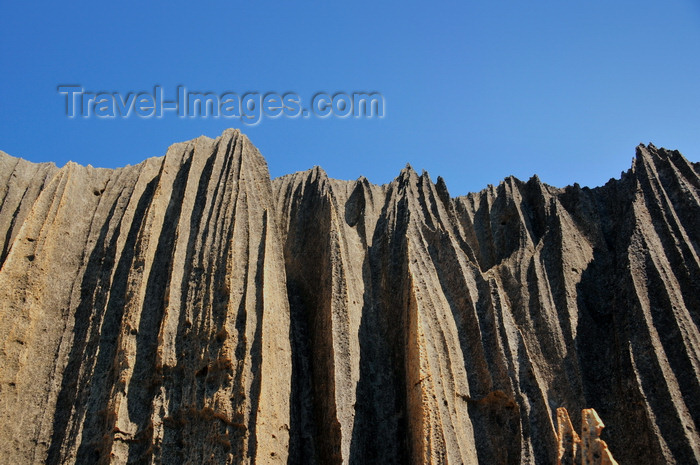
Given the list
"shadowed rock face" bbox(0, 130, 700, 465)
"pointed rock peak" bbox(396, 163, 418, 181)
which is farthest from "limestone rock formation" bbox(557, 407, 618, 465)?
"pointed rock peak" bbox(396, 163, 418, 181)

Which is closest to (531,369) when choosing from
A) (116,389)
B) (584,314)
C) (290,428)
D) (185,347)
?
(584,314)

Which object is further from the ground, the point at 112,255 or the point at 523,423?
the point at 112,255

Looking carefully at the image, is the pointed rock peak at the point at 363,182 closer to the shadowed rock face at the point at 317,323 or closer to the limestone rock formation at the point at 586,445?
the shadowed rock face at the point at 317,323

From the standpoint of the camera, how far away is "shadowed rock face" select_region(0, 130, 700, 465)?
9.96 m

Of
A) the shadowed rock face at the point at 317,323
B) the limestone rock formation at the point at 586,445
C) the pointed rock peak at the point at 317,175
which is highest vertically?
the pointed rock peak at the point at 317,175

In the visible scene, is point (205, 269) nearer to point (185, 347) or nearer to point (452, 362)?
point (185, 347)

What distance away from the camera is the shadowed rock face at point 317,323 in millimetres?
9961

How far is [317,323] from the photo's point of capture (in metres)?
11.8

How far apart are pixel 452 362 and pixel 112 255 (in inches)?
264

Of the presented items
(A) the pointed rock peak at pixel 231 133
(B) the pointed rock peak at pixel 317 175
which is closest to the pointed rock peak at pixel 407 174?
(B) the pointed rock peak at pixel 317 175

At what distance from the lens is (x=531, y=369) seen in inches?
438

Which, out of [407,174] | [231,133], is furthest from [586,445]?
[231,133]

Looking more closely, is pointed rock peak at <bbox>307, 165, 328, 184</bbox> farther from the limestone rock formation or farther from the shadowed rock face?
the limestone rock formation

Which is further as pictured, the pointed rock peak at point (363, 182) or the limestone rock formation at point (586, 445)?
the pointed rock peak at point (363, 182)
